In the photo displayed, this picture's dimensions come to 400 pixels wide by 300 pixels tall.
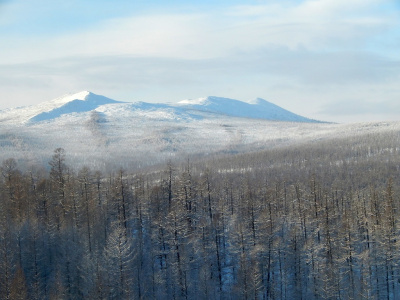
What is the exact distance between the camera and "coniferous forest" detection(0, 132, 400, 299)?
4525 cm

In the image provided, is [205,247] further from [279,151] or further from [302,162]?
[279,151]

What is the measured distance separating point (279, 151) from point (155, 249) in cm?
10458

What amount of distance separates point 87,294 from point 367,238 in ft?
103

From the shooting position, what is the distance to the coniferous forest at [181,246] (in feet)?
148

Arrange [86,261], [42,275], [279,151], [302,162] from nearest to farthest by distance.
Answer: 1. [86,261]
2. [42,275]
3. [302,162]
4. [279,151]

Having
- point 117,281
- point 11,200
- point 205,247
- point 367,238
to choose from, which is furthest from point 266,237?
point 11,200

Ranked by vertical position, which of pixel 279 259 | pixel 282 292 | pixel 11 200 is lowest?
pixel 282 292

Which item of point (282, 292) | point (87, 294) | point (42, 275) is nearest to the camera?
point (87, 294)

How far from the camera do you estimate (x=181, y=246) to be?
51719mm

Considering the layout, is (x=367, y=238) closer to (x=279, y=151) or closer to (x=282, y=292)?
(x=282, y=292)

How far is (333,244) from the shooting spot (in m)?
53.0

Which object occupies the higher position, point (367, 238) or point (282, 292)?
point (367, 238)

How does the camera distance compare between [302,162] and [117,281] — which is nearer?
[117,281]

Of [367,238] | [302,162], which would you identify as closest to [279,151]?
[302,162]
